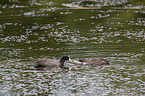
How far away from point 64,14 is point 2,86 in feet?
50.7

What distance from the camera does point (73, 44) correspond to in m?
21.3

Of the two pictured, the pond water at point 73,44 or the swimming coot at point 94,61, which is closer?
the pond water at point 73,44

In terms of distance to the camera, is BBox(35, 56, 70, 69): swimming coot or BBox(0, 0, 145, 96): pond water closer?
BBox(0, 0, 145, 96): pond water

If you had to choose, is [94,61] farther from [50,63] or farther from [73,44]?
[73,44]

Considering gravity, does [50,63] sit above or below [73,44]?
below

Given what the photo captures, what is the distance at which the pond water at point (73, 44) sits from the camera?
15.0 metres

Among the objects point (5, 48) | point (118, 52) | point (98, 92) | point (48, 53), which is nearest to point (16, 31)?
point (5, 48)

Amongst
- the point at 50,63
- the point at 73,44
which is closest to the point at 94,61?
the point at 50,63

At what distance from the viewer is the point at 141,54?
741 inches

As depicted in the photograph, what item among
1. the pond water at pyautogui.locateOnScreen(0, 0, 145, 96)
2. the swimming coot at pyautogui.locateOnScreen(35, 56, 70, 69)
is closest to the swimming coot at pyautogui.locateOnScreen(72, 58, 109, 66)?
the pond water at pyautogui.locateOnScreen(0, 0, 145, 96)

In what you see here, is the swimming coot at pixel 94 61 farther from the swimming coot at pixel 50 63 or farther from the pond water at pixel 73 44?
the swimming coot at pixel 50 63

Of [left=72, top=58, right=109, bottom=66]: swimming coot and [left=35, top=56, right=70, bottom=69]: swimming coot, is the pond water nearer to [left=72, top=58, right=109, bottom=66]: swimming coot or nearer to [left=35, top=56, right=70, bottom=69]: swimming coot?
[left=72, top=58, right=109, bottom=66]: swimming coot

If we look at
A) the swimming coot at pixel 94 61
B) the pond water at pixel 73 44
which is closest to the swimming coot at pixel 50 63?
the pond water at pixel 73 44

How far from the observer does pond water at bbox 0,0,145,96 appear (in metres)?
15.0
